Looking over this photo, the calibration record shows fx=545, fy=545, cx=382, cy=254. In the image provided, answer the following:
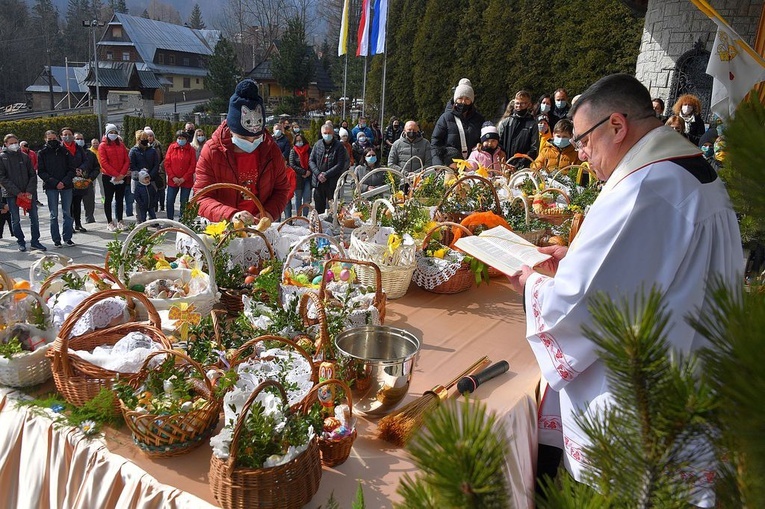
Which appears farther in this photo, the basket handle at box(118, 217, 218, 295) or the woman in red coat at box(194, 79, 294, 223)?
the woman in red coat at box(194, 79, 294, 223)

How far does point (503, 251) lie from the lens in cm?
234

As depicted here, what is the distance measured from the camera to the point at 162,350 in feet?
5.50

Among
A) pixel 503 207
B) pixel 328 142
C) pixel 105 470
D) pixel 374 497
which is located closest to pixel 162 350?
pixel 105 470

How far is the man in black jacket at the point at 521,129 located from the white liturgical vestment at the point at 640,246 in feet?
18.4

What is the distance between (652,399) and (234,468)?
3.90ft

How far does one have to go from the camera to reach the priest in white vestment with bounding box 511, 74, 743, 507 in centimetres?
154

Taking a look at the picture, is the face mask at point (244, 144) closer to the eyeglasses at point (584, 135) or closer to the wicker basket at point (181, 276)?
the wicker basket at point (181, 276)

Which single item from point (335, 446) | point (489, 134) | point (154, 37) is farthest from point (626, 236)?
point (154, 37)

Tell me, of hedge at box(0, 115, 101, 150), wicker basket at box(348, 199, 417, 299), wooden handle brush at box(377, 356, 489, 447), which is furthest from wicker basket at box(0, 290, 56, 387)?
hedge at box(0, 115, 101, 150)

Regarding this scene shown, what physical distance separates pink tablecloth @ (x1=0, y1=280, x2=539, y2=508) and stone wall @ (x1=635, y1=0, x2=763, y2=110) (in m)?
9.62

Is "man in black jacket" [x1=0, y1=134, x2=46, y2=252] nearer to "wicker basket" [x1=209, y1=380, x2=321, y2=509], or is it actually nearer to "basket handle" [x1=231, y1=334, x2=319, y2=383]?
"basket handle" [x1=231, y1=334, x2=319, y2=383]

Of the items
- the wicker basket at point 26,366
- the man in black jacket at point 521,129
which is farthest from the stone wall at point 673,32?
the wicker basket at point 26,366

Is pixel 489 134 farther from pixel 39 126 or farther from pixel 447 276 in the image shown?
pixel 39 126

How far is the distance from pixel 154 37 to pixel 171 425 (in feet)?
198
